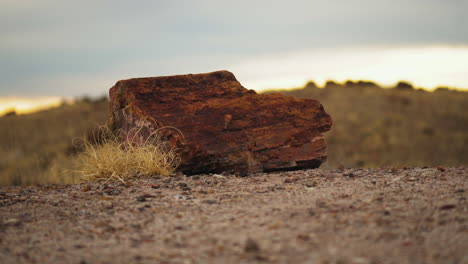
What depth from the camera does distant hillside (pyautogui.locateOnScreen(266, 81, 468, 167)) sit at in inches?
653

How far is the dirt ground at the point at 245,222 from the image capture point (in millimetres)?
2691

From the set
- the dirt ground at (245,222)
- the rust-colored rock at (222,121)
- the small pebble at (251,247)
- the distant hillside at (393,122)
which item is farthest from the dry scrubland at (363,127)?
the small pebble at (251,247)

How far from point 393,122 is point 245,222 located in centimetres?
→ 1821

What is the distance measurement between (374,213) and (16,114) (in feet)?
58.3

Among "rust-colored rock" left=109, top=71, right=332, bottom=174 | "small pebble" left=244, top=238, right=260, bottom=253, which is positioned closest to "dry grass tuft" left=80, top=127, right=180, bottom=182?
"rust-colored rock" left=109, top=71, right=332, bottom=174

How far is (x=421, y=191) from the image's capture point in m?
4.11

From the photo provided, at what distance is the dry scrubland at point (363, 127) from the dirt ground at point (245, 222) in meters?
6.59

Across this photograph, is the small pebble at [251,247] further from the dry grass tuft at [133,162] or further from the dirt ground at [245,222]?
the dry grass tuft at [133,162]

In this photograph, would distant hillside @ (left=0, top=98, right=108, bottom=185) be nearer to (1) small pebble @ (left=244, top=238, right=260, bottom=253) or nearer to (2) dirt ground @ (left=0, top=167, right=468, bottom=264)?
(2) dirt ground @ (left=0, top=167, right=468, bottom=264)

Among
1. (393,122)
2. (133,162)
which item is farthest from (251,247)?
(393,122)

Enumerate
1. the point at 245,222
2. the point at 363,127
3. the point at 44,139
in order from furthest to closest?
1. the point at 363,127
2. the point at 44,139
3. the point at 245,222

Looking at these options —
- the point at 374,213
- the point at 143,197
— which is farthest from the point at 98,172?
the point at 374,213

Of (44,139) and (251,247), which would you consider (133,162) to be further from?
(44,139)

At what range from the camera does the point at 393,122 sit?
20.3 meters
